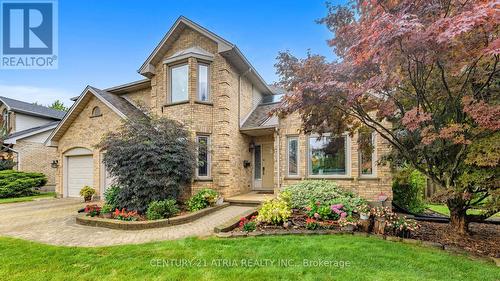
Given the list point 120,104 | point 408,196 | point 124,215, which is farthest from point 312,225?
point 120,104

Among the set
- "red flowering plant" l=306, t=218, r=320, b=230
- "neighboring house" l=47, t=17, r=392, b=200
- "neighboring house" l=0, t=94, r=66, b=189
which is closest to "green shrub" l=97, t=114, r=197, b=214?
"neighboring house" l=47, t=17, r=392, b=200

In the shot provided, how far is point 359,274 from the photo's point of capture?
3.75 meters

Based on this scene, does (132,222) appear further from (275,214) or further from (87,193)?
(87,193)

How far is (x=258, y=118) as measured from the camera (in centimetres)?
1206

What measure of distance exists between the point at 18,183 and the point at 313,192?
55.4 ft

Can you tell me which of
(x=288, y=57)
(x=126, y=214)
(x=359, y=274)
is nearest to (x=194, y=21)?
(x=288, y=57)

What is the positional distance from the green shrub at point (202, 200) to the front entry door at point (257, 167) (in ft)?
11.0

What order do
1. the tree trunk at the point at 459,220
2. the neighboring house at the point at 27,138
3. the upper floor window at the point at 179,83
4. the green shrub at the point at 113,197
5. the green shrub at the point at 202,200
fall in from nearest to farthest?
the tree trunk at the point at 459,220
the green shrub at the point at 113,197
the green shrub at the point at 202,200
the upper floor window at the point at 179,83
the neighboring house at the point at 27,138

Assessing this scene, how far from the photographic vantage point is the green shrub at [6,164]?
15775 millimetres

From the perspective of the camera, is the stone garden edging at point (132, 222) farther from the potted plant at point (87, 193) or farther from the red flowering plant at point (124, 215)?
the potted plant at point (87, 193)

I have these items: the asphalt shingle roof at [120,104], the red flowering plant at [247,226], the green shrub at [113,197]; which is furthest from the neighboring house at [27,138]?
the red flowering plant at [247,226]

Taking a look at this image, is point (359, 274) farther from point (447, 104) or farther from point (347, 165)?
point (347, 165)

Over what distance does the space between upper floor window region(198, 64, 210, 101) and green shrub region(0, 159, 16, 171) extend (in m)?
14.7

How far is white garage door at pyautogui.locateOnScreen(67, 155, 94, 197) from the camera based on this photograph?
42.1 feet
